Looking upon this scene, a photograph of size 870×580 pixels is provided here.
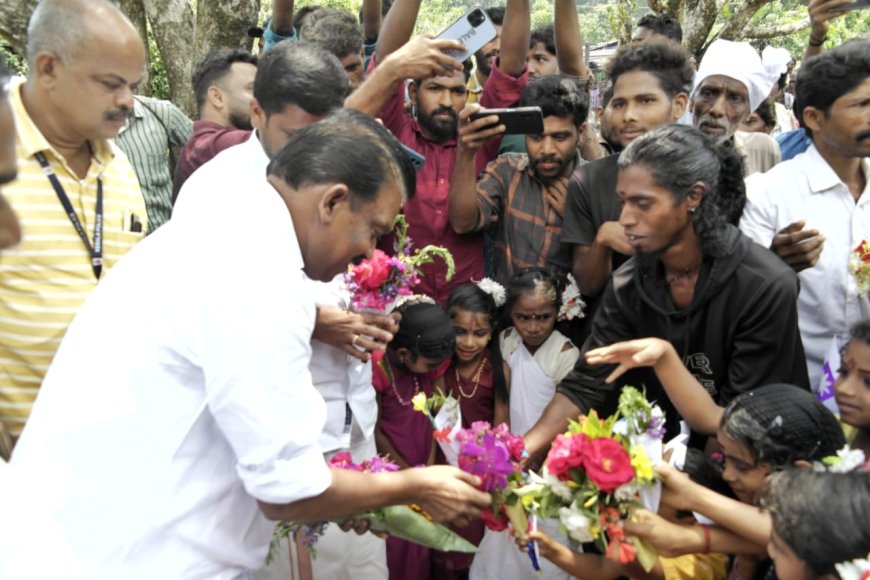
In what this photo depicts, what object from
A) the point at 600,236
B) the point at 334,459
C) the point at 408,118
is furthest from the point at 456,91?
the point at 334,459

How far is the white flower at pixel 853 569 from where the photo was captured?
6.48 ft

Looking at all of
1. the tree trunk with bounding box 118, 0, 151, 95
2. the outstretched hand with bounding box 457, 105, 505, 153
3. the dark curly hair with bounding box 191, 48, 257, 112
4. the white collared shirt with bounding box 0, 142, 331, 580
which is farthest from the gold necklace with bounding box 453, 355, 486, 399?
the tree trunk with bounding box 118, 0, 151, 95

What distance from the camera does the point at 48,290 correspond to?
288 centimetres

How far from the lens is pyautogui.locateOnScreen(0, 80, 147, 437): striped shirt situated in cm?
282

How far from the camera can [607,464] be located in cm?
256

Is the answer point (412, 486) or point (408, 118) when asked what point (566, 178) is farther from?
point (412, 486)

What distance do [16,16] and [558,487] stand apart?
273 inches

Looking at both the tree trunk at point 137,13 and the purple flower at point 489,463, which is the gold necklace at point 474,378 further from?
the tree trunk at point 137,13

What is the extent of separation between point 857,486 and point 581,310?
6.88ft

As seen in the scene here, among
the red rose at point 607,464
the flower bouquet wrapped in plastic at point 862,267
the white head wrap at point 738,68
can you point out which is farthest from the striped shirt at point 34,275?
the white head wrap at point 738,68

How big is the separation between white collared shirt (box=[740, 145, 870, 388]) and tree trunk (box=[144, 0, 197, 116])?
596 centimetres

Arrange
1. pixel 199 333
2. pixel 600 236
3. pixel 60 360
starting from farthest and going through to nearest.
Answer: pixel 600 236
pixel 60 360
pixel 199 333

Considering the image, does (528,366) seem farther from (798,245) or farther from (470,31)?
(470,31)

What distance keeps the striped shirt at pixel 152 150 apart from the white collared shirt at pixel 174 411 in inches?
102
